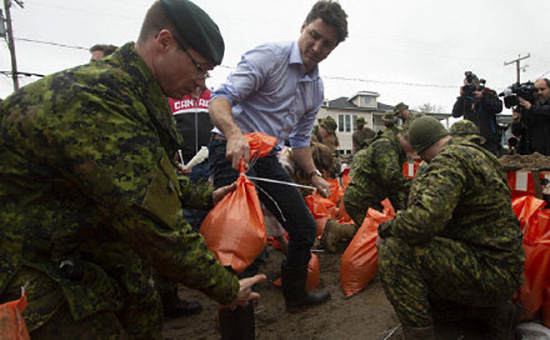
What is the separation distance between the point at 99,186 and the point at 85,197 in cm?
19

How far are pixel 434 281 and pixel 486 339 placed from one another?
0.55 metres

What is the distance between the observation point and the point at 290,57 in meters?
2.08

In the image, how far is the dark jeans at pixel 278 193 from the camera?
189 centimetres

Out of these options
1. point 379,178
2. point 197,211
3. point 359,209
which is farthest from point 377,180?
point 197,211

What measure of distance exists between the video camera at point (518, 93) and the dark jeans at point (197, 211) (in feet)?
13.7

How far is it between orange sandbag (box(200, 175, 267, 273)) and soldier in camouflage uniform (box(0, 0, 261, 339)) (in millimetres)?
160

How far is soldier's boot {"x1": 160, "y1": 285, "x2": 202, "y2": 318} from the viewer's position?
2498mm

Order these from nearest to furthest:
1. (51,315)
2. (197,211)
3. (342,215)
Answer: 1. (51,315)
2. (197,211)
3. (342,215)

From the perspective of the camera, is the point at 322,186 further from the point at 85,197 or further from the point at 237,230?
the point at 85,197

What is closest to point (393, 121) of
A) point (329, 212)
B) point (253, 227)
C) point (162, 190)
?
point (329, 212)

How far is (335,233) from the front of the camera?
13.0ft

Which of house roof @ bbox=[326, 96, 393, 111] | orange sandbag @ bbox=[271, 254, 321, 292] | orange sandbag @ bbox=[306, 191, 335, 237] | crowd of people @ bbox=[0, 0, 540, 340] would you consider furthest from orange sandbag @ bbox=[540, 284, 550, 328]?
house roof @ bbox=[326, 96, 393, 111]

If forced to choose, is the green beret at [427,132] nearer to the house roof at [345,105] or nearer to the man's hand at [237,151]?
the man's hand at [237,151]

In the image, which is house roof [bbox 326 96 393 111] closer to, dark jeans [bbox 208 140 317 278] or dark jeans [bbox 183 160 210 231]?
dark jeans [bbox 183 160 210 231]
